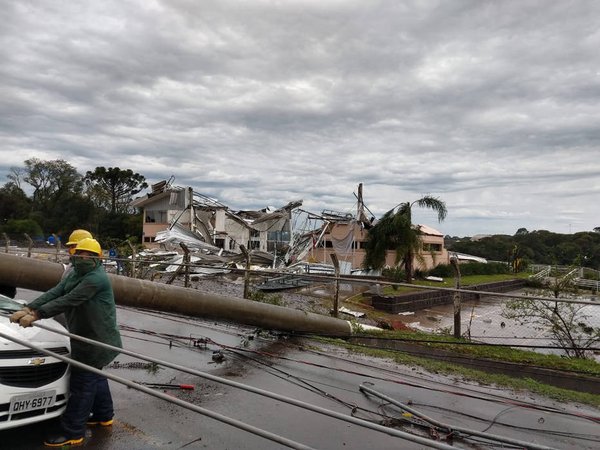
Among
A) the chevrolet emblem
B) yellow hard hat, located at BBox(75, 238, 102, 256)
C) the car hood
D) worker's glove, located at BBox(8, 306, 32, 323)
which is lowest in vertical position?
the chevrolet emblem

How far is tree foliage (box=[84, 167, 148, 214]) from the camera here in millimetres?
60938

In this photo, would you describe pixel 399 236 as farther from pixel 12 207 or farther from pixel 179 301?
pixel 12 207

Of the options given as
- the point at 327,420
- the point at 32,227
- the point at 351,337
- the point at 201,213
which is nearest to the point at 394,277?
the point at 201,213

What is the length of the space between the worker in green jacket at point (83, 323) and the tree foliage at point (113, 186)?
197 feet

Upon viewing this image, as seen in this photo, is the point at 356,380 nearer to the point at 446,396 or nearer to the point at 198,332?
the point at 446,396

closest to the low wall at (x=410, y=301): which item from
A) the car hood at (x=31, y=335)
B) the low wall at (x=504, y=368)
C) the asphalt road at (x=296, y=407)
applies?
the low wall at (x=504, y=368)

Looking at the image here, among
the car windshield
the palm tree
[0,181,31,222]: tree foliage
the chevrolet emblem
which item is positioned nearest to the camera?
the chevrolet emblem

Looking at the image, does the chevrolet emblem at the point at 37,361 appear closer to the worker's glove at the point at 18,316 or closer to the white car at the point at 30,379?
the white car at the point at 30,379

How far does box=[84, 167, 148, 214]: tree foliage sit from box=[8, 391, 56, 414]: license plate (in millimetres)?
60241

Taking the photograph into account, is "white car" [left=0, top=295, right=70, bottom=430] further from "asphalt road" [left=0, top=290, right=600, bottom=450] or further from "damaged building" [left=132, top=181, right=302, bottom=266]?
"damaged building" [left=132, top=181, right=302, bottom=266]

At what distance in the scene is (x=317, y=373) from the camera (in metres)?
6.55

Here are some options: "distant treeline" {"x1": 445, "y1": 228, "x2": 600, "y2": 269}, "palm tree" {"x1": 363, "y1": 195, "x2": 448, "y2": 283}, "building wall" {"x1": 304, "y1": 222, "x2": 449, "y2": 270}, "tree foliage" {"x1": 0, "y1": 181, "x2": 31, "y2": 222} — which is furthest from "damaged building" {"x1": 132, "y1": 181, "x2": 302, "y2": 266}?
"tree foliage" {"x1": 0, "y1": 181, "x2": 31, "y2": 222}

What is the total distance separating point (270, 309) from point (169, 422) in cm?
386

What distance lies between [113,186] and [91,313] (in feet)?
206
